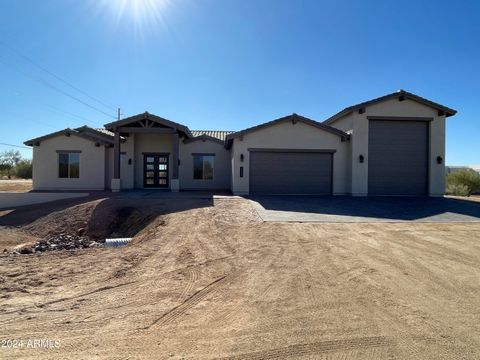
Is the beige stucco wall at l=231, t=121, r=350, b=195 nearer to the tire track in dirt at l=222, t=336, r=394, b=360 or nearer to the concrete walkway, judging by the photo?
the concrete walkway

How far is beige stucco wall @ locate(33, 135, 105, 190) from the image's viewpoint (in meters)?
18.5

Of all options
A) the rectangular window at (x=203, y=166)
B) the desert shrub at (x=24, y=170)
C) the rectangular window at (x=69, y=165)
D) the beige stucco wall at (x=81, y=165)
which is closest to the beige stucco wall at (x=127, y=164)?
the beige stucco wall at (x=81, y=165)

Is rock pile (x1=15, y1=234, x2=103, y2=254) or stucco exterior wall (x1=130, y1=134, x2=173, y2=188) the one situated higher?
stucco exterior wall (x1=130, y1=134, x2=173, y2=188)

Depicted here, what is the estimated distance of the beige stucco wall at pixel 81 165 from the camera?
18500mm

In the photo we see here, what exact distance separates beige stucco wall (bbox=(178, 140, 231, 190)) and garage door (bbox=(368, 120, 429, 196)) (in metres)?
9.33

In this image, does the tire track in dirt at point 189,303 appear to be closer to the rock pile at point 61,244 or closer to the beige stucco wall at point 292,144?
the rock pile at point 61,244

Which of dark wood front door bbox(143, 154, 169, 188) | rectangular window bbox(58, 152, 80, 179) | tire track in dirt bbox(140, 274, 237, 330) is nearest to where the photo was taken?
tire track in dirt bbox(140, 274, 237, 330)

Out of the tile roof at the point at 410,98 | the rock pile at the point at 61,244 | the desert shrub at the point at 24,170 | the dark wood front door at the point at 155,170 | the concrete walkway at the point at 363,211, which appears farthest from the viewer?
the desert shrub at the point at 24,170

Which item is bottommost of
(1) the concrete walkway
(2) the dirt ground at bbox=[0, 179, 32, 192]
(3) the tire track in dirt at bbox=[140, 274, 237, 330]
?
(3) the tire track in dirt at bbox=[140, 274, 237, 330]

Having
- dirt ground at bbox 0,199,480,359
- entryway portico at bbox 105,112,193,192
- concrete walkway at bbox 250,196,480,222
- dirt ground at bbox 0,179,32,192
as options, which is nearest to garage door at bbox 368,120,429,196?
concrete walkway at bbox 250,196,480,222

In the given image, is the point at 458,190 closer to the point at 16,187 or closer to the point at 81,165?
the point at 81,165

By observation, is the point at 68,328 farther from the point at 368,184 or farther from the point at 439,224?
the point at 368,184

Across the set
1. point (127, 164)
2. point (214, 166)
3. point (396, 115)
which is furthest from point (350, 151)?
point (127, 164)

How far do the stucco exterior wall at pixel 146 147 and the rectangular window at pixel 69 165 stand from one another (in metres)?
3.58
